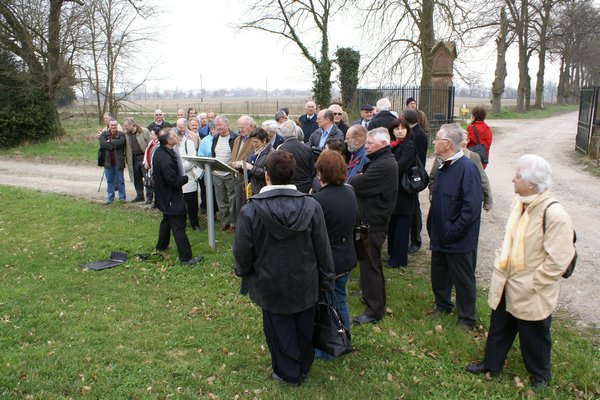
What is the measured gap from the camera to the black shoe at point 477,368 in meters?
4.35

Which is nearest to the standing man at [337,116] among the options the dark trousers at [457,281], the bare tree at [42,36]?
the dark trousers at [457,281]

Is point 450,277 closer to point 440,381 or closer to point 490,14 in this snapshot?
point 440,381

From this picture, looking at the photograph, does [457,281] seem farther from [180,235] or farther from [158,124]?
[158,124]

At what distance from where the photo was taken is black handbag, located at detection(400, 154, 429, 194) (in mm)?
6480

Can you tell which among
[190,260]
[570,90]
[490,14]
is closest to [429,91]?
[190,260]

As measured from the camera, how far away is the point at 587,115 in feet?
52.8

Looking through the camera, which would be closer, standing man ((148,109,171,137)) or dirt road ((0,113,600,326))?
dirt road ((0,113,600,326))

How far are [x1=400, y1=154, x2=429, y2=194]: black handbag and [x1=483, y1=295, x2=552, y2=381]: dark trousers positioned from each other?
257 centimetres

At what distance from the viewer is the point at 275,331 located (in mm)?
4059

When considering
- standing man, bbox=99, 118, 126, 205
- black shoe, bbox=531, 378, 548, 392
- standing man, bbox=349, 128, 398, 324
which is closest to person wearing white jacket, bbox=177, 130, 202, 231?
standing man, bbox=99, 118, 126, 205

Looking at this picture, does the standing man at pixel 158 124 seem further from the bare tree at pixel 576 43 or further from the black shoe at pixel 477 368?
the bare tree at pixel 576 43

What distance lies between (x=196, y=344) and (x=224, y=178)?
14.0 feet

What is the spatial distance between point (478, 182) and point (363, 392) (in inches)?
87.6

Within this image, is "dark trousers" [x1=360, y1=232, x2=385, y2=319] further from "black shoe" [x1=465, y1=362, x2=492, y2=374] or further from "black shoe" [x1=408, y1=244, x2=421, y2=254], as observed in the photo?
"black shoe" [x1=408, y1=244, x2=421, y2=254]
